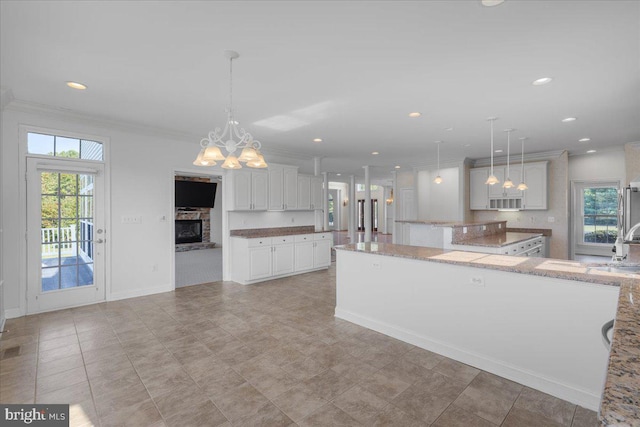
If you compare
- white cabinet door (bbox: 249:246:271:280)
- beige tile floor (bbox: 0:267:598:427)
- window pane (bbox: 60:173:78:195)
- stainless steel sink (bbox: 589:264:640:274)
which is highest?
window pane (bbox: 60:173:78:195)

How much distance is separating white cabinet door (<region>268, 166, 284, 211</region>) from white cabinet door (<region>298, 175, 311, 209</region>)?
50cm

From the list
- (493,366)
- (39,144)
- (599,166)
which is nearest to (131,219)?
(39,144)

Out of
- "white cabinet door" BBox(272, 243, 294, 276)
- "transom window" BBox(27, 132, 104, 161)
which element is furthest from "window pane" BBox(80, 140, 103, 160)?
"white cabinet door" BBox(272, 243, 294, 276)

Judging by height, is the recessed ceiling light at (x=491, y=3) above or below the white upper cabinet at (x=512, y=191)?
above

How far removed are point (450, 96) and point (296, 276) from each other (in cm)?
412

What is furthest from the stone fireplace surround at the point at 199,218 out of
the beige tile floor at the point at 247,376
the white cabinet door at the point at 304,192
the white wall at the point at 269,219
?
the beige tile floor at the point at 247,376

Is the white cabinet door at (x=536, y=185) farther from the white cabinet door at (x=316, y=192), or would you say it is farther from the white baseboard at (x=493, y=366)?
the white baseboard at (x=493, y=366)

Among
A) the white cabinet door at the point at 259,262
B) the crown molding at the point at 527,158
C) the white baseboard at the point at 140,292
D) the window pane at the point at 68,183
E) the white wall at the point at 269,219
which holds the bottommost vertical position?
the white baseboard at the point at 140,292

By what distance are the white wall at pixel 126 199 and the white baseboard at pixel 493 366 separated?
3397mm

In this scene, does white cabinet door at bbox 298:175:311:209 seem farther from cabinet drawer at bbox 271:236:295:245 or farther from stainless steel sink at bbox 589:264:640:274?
stainless steel sink at bbox 589:264:640:274

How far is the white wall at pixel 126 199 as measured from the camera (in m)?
3.77

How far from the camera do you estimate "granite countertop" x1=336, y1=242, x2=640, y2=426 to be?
52 centimetres

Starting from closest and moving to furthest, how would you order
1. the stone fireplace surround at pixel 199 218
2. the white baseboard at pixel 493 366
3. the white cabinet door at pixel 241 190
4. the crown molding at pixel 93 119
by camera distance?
the white baseboard at pixel 493 366 < the crown molding at pixel 93 119 < the white cabinet door at pixel 241 190 < the stone fireplace surround at pixel 199 218

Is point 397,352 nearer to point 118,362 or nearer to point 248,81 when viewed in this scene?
point 118,362
